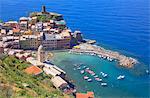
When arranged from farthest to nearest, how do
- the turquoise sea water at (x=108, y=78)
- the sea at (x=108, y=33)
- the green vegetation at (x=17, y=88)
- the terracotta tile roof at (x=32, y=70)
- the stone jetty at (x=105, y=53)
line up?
1. the stone jetty at (x=105, y=53)
2. the sea at (x=108, y=33)
3. the turquoise sea water at (x=108, y=78)
4. the terracotta tile roof at (x=32, y=70)
5. the green vegetation at (x=17, y=88)

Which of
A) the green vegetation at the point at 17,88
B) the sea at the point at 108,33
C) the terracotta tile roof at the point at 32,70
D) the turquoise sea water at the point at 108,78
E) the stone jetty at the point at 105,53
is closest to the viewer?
the green vegetation at the point at 17,88

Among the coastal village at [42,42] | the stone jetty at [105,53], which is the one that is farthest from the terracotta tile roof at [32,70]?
the stone jetty at [105,53]

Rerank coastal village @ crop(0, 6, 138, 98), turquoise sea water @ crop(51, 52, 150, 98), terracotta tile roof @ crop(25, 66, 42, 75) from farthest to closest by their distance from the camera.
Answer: coastal village @ crop(0, 6, 138, 98)
turquoise sea water @ crop(51, 52, 150, 98)
terracotta tile roof @ crop(25, 66, 42, 75)

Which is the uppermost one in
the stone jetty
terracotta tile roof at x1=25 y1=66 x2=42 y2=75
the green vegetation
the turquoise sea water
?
the green vegetation

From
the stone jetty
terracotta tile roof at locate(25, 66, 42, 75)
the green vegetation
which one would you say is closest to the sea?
the stone jetty

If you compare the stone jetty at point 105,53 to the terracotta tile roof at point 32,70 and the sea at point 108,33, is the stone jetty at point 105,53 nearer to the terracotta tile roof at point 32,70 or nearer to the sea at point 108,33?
the sea at point 108,33

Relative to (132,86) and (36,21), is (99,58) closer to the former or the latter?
(132,86)

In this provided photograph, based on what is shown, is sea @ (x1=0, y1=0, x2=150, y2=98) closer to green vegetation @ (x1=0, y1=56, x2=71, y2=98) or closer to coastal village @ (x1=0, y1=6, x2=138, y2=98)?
coastal village @ (x1=0, y1=6, x2=138, y2=98)
